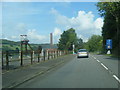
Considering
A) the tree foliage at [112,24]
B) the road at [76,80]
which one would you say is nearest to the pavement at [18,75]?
the road at [76,80]

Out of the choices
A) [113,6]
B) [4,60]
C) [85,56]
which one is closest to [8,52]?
[4,60]

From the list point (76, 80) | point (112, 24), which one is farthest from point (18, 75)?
point (112, 24)

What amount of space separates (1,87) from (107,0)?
23329 millimetres

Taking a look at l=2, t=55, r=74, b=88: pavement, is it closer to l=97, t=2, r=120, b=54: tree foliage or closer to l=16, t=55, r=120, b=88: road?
l=16, t=55, r=120, b=88: road

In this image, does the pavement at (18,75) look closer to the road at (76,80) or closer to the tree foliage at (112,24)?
the road at (76,80)

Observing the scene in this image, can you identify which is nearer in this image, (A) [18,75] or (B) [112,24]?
(A) [18,75]

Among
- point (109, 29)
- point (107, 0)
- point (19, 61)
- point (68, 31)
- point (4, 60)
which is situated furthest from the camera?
point (68, 31)

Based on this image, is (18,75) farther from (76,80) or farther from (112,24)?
(112,24)

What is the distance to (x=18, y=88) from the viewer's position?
382 inches

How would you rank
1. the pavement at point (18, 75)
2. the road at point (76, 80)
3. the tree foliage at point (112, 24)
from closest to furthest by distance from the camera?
1. the road at point (76, 80)
2. the pavement at point (18, 75)
3. the tree foliage at point (112, 24)

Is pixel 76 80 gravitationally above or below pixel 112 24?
below

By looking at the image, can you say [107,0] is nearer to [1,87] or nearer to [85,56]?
[85,56]

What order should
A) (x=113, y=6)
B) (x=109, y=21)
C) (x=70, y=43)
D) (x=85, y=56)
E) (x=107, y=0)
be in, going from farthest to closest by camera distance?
(x=70, y=43) → (x=109, y=21) → (x=85, y=56) → (x=113, y=6) → (x=107, y=0)

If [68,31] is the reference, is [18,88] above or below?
below
